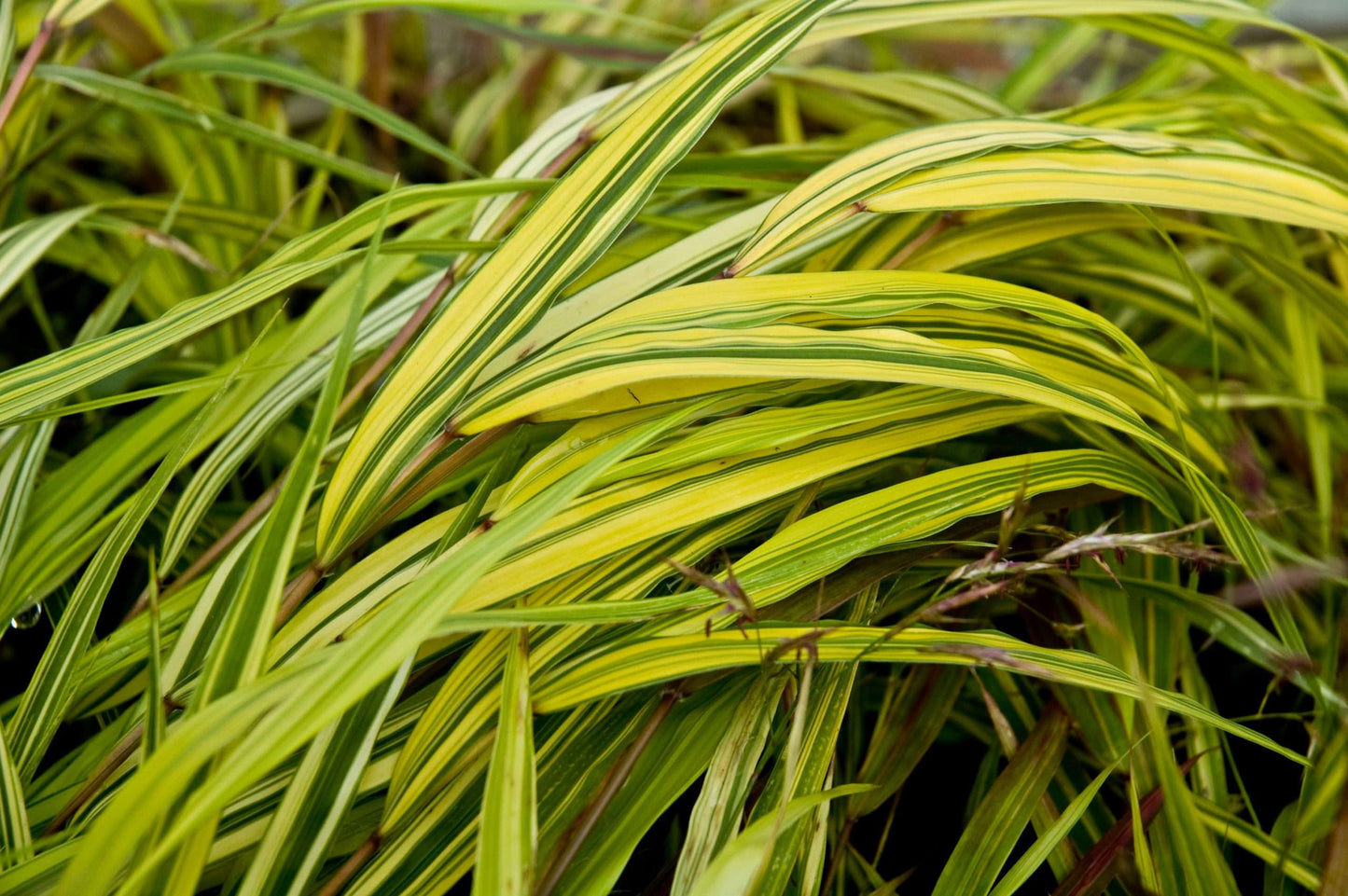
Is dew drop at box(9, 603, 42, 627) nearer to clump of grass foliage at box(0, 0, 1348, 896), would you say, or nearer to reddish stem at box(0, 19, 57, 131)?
clump of grass foliage at box(0, 0, 1348, 896)

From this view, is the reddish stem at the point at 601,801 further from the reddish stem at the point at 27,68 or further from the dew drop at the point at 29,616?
the reddish stem at the point at 27,68

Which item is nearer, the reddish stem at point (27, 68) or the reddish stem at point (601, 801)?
the reddish stem at point (601, 801)

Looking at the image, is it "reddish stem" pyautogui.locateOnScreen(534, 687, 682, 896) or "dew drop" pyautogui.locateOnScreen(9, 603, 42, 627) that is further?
"dew drop" pyautogui.locateOnScreen(9, 603, 42, 627)

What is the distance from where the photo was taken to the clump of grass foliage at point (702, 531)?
1.12ft

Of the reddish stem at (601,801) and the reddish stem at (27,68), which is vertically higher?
the reddish stem at (27,68)

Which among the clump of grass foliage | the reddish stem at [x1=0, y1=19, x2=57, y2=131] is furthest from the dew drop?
the reddish stem at [x1=0, y1=19, x2=57, y2=131]

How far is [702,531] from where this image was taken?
44cm

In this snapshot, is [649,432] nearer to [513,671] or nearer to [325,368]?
[513,671]

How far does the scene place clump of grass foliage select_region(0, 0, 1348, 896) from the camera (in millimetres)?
341

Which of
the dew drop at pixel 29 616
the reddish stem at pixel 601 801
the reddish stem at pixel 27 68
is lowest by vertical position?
the reddish stem at pixel 601 801

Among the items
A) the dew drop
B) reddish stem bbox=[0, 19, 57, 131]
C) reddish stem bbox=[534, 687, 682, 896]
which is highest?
reddish stem bbox=[0, 19, 57, 131]

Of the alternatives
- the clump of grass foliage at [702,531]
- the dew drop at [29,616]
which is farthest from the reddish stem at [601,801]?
the dew drop at [29,616]

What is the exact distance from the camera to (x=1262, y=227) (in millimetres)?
650

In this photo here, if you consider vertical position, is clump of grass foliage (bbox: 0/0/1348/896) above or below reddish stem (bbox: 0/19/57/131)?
below
